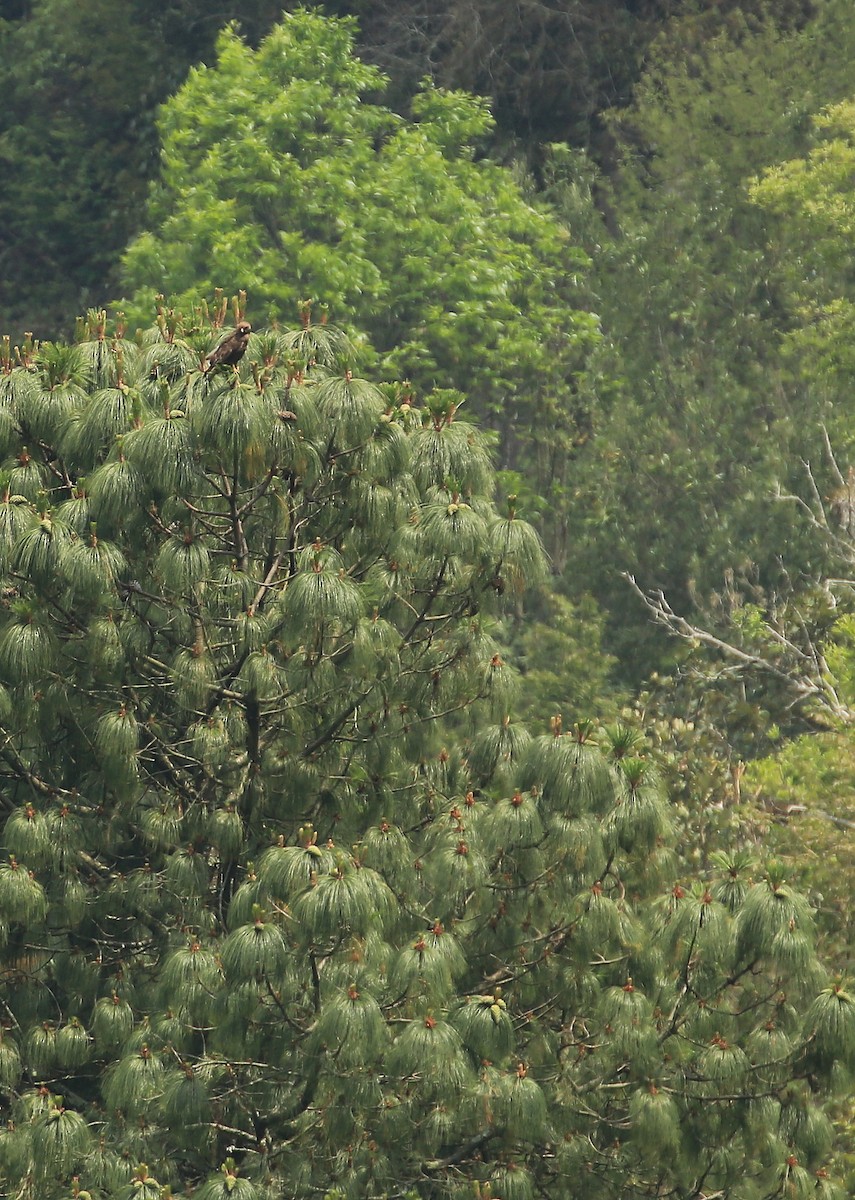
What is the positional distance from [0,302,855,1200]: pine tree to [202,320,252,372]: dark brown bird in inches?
3.8

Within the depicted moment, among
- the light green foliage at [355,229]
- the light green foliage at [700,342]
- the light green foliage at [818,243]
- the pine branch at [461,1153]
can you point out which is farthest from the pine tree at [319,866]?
the light green foliage at [818,243]

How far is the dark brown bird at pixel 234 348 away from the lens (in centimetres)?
1333

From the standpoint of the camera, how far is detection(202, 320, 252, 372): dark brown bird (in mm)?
13328

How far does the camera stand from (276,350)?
1486cm

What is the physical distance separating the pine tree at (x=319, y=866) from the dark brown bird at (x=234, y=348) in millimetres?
97

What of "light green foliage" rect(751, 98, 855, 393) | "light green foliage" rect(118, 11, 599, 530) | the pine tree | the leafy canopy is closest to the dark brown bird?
the pine tree

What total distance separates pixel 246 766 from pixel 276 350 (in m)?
2.51

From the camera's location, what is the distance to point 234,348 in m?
13.4

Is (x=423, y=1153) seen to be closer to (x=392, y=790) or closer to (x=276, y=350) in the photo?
(x=392, y=790)

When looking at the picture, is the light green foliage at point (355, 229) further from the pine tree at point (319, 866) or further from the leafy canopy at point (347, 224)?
the pine tree at point (319, 866)

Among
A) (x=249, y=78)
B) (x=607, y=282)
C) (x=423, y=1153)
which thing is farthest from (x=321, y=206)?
(x=423, y=1153)

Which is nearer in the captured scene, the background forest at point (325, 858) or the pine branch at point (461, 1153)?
the background forest at point (325, 858)

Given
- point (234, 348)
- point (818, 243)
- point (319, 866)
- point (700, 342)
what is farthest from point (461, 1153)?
point (700, 342)

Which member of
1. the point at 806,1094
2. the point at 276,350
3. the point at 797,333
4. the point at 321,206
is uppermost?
the point at 276,350
